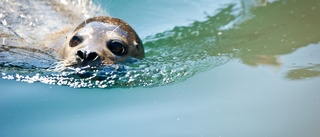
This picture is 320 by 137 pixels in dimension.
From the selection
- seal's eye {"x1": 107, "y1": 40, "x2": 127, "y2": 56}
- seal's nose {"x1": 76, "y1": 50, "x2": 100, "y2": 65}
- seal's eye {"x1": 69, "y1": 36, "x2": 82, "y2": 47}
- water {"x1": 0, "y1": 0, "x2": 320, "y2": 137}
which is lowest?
water {"x1": 0, "y1": 0, "x2": 320, "y2": 137}

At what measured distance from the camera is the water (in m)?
3.99

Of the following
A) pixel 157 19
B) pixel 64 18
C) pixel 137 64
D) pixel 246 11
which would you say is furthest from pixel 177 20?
pixel 137 64

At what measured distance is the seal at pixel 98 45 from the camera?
516 cm

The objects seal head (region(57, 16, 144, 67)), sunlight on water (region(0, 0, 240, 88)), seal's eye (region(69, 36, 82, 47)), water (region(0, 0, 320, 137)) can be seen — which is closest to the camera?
water (region(0, 0, 320, 137))

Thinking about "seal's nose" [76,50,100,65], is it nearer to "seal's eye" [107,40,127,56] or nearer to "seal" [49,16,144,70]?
"seal" [49,16,144,70]

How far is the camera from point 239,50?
19.4ft

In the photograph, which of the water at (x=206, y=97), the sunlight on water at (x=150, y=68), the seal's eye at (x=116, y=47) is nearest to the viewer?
the water at (x=206, y=97)

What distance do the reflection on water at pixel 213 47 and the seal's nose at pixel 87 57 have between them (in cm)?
11

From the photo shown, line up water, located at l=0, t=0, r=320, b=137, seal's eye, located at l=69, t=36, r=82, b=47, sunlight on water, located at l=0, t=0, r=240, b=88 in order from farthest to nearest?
seal's eye, located at l=69, t=36, r=82, b=47, sunlight on water, located at l=0, t=0, r=240, b=88, water, located at l=0, t=0, r=320, b=137

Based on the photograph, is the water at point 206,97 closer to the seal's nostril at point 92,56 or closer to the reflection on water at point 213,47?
the reflection on water at point 213,47

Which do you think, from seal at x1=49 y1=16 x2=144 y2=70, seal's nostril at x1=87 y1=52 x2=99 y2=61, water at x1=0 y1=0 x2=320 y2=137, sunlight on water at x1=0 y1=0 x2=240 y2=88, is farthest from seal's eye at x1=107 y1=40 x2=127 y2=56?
seal's nostril at x1=87 y1=52 x2=99 y2=61

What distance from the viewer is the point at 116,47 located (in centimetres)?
570

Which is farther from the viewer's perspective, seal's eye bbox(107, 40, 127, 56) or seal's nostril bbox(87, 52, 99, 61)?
seal's eye bbox(107, 40, 127, 56)

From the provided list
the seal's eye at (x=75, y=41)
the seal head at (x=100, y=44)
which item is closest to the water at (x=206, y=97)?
the seal head at (x=100, y=44)
